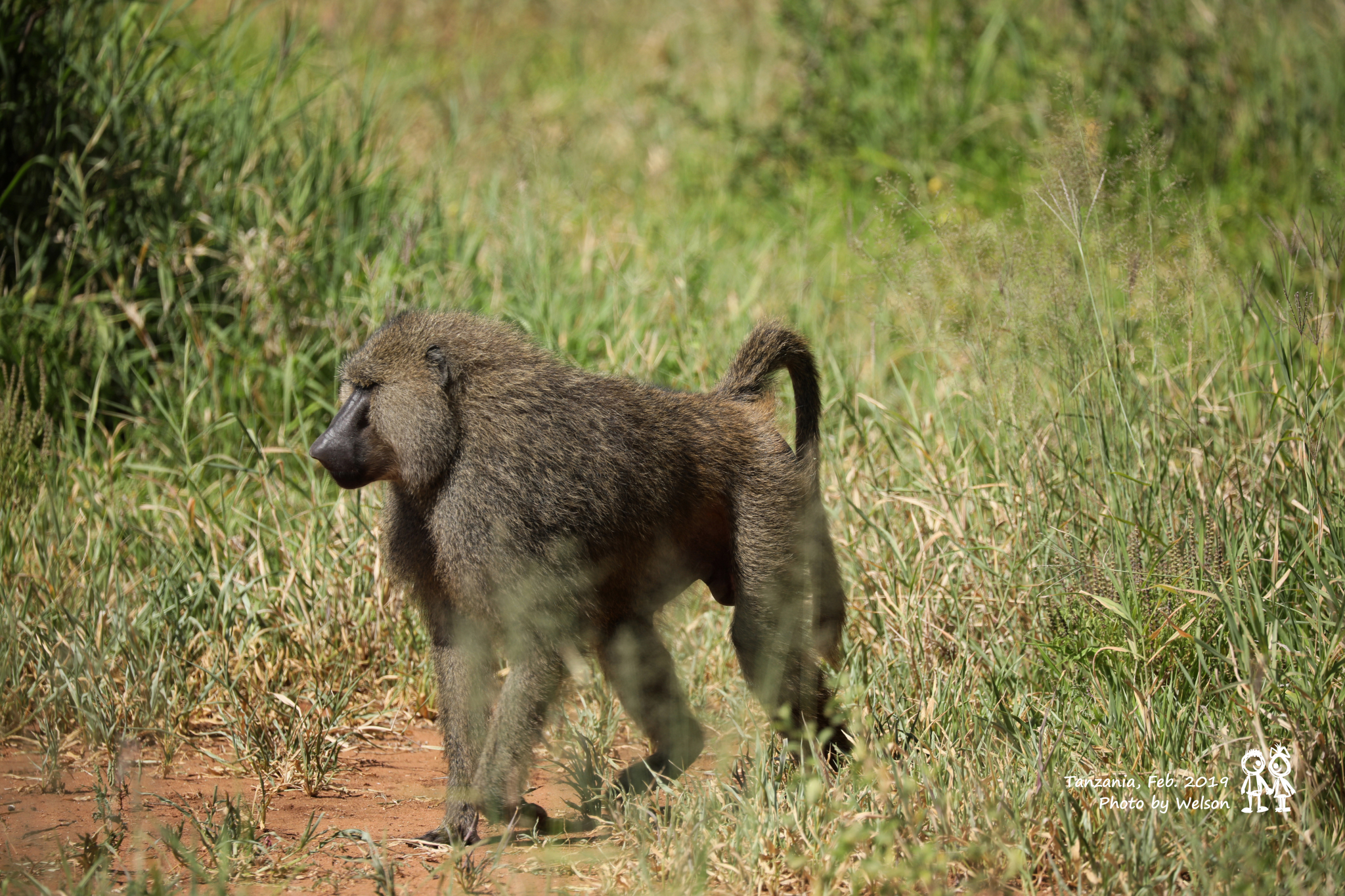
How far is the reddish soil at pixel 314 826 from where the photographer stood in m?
2.42

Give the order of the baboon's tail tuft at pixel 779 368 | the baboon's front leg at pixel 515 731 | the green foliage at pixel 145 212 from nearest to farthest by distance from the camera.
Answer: the baboon's front leg at pixel 515 731 < the baboon's tail tuft at pixel 779 368 < the green foliage at pixel 145 212

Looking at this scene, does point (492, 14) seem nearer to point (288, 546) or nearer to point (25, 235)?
point (25, 235)

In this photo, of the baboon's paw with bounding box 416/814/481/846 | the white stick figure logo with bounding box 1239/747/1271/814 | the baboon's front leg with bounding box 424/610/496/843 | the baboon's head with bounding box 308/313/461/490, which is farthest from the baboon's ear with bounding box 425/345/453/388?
the white stick figure logo with bounding box 1239/747/1271/814

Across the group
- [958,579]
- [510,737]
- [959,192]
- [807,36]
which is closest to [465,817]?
[510,737]

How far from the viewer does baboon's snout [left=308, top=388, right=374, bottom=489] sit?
2707 mm

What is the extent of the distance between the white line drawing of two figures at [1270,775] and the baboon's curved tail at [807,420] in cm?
101

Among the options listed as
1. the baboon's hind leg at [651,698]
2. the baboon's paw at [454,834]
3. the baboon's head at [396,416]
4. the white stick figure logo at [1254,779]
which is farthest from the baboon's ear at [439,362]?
the white stick figure logo at [1254,779]

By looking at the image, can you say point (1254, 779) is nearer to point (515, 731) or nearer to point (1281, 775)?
point (1281, 775)

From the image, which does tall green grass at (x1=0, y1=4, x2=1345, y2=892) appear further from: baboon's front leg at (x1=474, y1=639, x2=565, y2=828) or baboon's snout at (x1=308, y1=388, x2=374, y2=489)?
baboon's snout at (x1=308, y1=388, x2=374, y2=489)

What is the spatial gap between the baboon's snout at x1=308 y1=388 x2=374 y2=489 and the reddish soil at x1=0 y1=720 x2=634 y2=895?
2.45 feet

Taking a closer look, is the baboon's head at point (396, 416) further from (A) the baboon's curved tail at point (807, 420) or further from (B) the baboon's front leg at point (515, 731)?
(A) the baboon's curved tail at point (807, 420)

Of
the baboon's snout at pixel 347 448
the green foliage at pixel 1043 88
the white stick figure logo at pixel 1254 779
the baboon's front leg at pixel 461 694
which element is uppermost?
the green foliage at pixel 1043 88

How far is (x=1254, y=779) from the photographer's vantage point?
2.41m

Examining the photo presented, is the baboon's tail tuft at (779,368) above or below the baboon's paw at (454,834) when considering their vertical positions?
above
